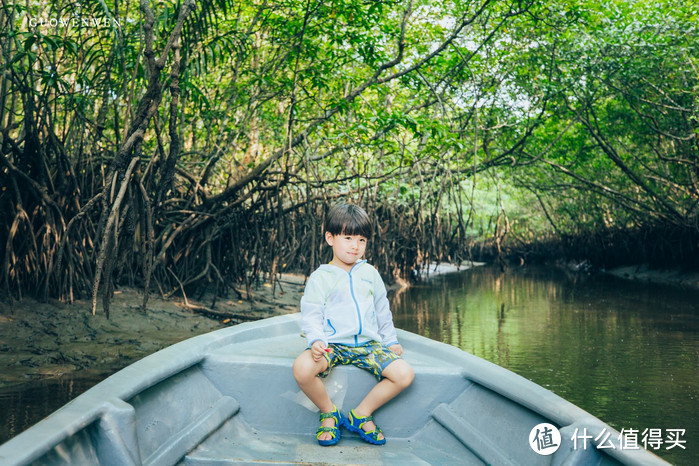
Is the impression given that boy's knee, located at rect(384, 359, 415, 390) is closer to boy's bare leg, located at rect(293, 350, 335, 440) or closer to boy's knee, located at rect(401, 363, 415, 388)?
boy's knee, located at rect(401, 363, 415, 388)

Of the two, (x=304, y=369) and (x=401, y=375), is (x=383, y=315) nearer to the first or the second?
(x=401, y=375)

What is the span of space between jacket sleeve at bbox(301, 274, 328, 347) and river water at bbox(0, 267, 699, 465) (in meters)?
1.79

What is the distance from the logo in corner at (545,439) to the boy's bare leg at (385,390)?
57 centimetres

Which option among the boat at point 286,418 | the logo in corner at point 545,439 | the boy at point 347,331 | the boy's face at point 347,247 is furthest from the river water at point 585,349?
the boy's face at point 347,247

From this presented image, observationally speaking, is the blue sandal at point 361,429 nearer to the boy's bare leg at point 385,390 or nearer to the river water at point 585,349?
the boy's bare leg at point 385,390

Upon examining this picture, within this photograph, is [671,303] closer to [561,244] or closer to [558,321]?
[558,321]

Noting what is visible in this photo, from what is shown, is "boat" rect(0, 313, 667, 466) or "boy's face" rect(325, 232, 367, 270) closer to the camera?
"boat" rect(0, 313, 667, 466)

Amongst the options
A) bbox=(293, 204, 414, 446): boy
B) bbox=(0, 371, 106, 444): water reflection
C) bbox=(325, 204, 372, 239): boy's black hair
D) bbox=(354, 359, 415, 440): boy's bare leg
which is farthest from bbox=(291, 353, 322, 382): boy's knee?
bbox=(0, 371, 106, 444): water reflection

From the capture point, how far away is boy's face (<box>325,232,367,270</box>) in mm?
2637

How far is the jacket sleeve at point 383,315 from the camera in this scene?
2.73m

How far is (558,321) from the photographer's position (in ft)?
27.2

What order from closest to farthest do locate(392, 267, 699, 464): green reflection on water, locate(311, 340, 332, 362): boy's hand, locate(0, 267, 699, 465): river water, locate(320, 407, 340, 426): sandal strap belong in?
locate(311, 340, 332, 362): boy's hand → locate(320, 407, 340, 426): sandal strap → locate(0, 267, 699, 465): river water → locate(392, 267, 699, 464): green reflection on water

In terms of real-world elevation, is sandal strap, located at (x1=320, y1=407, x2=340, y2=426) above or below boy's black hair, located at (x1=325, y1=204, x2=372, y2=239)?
below

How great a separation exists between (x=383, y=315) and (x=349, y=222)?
0.46m
